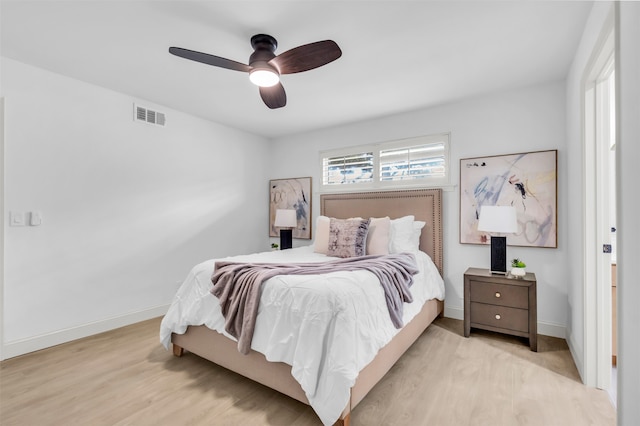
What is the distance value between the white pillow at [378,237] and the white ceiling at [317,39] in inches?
56.5

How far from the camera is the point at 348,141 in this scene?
447 cm

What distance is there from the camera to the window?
147 inches

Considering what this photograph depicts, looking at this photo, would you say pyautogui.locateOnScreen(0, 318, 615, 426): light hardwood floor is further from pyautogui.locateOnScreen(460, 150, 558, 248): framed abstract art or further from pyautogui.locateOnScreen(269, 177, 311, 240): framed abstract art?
pyautogui.locateOnScreen(269, 177, 311, 240): framed abstract art

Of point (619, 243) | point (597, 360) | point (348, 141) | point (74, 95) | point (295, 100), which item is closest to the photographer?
point (619, 243)

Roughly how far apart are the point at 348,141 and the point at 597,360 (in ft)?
11.4

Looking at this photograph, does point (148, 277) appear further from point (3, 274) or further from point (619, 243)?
point (619, 243)

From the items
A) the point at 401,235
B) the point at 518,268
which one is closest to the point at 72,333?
the point at 401,235

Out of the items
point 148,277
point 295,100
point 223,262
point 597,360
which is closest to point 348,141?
point 295,100

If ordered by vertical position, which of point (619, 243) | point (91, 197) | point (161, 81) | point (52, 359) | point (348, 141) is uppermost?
point (161, 81)

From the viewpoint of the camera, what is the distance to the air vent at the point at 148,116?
3532mm

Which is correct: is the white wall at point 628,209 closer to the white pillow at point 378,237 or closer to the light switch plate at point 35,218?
the white pillow at point 378,237

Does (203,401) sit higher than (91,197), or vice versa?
(91,197)

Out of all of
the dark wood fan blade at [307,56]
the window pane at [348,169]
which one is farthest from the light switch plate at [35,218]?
the window pane at [348,169]

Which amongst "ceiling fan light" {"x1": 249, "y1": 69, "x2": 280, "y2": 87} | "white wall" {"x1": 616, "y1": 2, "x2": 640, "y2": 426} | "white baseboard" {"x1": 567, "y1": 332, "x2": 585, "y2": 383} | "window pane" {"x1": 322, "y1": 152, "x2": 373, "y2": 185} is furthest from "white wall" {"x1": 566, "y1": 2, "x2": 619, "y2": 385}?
"window pane" {"x1": 322, "y1": 152, "x2": 373, "y2": 185}
